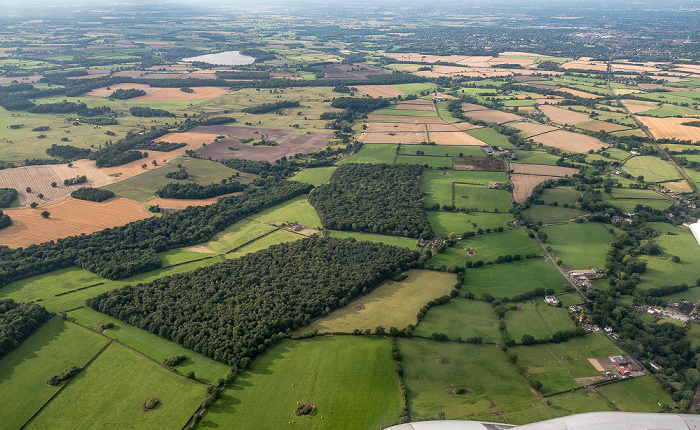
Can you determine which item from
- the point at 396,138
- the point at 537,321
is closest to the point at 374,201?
the point at 537,321

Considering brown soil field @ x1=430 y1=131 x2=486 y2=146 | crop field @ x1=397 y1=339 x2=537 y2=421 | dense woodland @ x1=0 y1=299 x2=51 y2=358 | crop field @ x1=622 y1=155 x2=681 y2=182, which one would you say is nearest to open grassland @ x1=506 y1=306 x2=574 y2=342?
crop field @ x1=397 y1=339 x2=537 y2=421

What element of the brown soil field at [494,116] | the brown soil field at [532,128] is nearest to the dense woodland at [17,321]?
the brown soil field at [532,128]

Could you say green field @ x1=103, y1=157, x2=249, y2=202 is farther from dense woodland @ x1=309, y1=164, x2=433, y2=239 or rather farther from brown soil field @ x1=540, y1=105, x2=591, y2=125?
brown soil field @ x1=540, y1=105, x2=591, y2=125

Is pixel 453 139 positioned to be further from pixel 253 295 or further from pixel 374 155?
pixel 253 295

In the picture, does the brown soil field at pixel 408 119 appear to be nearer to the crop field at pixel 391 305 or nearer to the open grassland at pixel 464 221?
the open grassland at pixel 464 221

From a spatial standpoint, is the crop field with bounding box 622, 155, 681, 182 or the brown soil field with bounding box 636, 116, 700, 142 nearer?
the crop field with bounding box 622, 155, 681, 182

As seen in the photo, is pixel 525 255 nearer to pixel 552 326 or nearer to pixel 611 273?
pixel 611 273

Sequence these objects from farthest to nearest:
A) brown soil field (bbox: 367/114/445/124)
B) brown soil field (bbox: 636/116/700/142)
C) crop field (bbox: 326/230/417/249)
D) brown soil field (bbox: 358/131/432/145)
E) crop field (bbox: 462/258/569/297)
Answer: brown soil field (bbox: 367/114/445/124)
brown soil field (bbox: 358/131/432/145)
brown soil field (bbox: 636/116/700/142)
crop field (bbox: 326/230/417/249)
crop field (bbox: 462/258/569/297)
